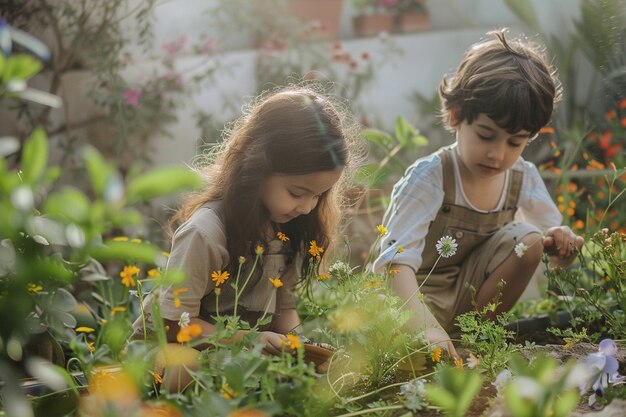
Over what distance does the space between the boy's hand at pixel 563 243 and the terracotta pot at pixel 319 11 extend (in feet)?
8.66

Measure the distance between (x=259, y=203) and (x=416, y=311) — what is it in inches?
15.2

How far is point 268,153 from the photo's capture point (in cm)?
162

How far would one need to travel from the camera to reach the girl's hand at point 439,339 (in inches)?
61.5

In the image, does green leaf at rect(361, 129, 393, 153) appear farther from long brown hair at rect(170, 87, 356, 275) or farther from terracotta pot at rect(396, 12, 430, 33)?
terracotta pot at rect(396, 12, 430, 33)

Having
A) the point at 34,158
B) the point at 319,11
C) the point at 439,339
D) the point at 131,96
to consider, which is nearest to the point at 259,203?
the point at 439,339

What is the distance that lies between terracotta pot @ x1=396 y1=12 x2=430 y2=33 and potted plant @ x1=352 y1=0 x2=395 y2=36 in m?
0.05

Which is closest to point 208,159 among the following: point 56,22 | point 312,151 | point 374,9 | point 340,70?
point 312,151

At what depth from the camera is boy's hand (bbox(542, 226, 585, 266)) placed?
1.83m

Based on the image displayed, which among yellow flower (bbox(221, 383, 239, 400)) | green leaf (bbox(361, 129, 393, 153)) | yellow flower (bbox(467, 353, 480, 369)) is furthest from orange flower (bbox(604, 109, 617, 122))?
yellow flower (bbox(221, 383, 239, 400))

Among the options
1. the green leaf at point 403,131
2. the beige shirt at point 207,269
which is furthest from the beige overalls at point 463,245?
the green leaf at point 403,131

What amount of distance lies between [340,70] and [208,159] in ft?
8.61

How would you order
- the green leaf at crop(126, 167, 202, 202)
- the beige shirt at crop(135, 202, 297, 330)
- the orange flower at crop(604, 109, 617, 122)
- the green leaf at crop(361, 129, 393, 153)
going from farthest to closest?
1. the orange flower at crop(604, 109, 617, 122)
2. the green leaf at crop(361, 129, 393, 153)
3. the beige shirt at crop(135, 202, 297, 330)
4. the green leaf at crop(126, 167, 202, 202)

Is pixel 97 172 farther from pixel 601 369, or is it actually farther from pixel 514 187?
pixel 514 187

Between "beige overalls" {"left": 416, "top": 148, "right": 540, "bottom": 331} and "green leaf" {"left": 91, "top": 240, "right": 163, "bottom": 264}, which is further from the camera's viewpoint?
"beige overalls" {"left": 416, "top": 148, "right": 540, "bottom": 331}
